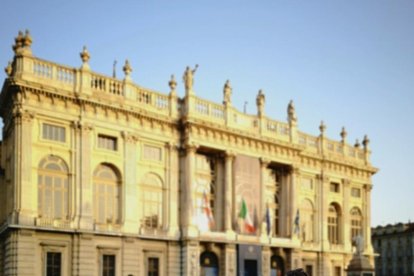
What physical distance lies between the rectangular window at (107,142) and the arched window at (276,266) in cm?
1499

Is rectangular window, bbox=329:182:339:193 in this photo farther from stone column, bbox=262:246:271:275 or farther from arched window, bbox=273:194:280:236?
stone column, bbox=262:246:271:275

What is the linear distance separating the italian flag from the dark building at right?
45815mm

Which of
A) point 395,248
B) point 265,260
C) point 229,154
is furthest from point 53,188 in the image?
point 395,248

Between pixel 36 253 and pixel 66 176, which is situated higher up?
pixel 66 176

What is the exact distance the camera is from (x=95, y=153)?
3556cm

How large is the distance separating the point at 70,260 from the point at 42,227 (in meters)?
2.57

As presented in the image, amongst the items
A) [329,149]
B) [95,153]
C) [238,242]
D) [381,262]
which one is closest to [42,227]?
[95,153]

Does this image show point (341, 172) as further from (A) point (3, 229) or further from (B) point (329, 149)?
(A) point (3, 229)

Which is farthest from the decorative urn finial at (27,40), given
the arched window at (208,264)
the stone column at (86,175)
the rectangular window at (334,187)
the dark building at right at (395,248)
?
the dark building at right at (395,248)

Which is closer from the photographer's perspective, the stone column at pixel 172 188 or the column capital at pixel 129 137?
the column capital at pixel 129 137

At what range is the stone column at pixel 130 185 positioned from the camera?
36375 millimetres

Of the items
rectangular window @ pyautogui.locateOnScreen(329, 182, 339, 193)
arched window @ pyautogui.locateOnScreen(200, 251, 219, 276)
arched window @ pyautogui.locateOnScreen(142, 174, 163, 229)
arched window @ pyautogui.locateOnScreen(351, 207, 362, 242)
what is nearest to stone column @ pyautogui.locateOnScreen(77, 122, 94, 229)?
arched window @ pyautogui.locateOnScreen(142, 174, 163, 229)

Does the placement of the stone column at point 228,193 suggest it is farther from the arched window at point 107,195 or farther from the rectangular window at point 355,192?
the rectangular window at point 355,192

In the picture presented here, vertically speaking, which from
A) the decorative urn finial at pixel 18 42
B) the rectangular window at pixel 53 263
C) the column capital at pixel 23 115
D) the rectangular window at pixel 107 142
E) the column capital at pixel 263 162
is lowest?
the rectangular window at pixel 53 263
